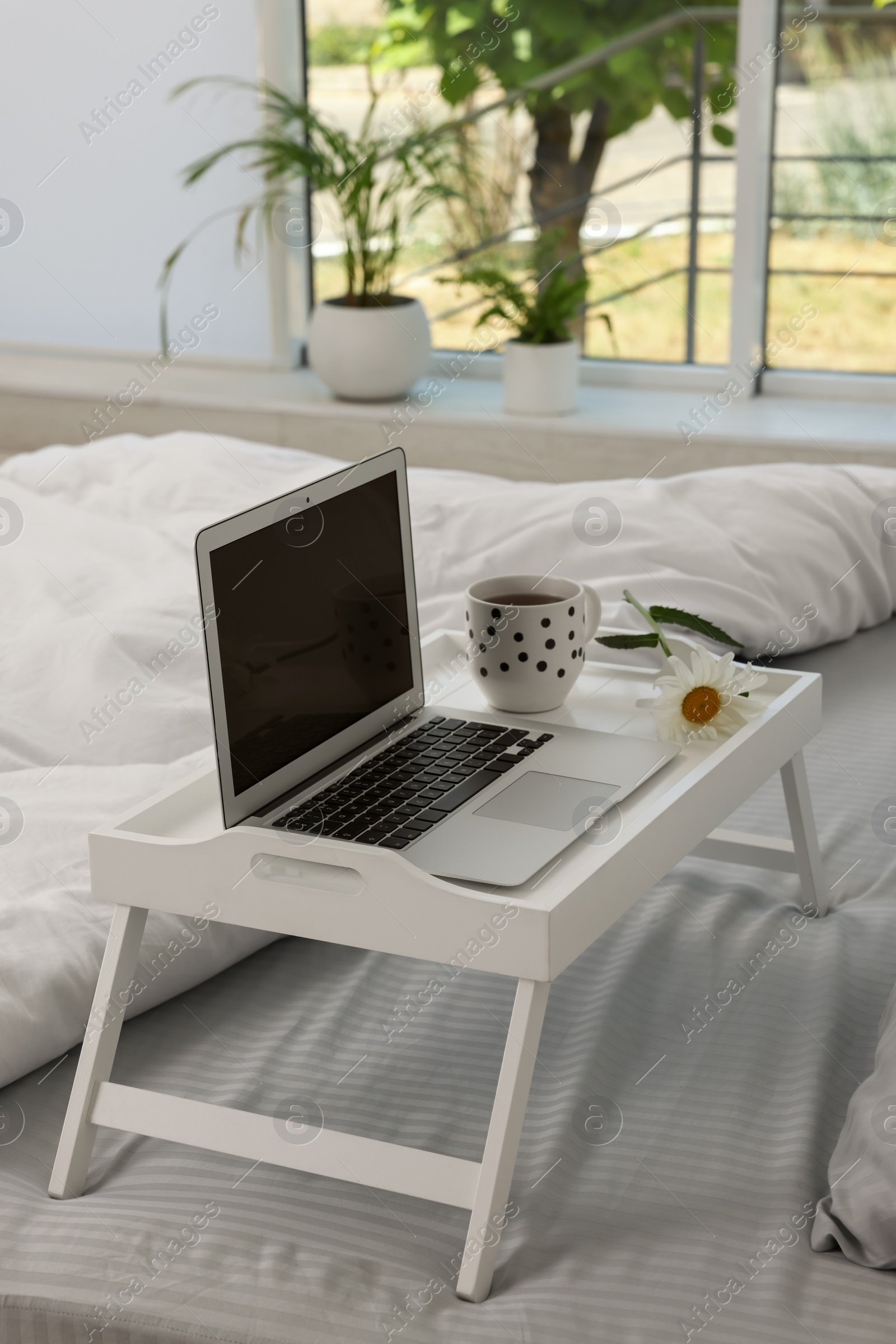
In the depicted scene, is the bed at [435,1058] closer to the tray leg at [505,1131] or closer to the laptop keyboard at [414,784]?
the tray leg at [505,1131]

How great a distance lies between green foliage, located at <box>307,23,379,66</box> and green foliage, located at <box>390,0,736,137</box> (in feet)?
0.29

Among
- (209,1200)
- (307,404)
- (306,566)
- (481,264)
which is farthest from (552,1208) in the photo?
(481,264)

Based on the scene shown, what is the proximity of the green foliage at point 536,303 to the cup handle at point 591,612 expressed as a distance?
190cm

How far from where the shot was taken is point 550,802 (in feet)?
3.23

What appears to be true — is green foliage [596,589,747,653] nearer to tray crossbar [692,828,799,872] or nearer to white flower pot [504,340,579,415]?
tray crossbar [692,828,799,872]

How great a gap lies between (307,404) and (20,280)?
3.36 feet

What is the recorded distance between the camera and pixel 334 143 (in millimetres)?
3008

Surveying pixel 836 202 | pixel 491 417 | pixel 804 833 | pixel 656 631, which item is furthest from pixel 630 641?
pixel 836 202

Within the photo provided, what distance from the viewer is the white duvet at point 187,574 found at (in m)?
1.28

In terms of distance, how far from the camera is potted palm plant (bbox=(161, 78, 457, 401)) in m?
3.02

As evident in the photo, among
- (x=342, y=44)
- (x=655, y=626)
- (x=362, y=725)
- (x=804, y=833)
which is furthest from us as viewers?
(x=342, y=44)

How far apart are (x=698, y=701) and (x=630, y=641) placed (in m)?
0.15

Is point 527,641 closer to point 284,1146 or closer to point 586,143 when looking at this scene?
point 284,1146

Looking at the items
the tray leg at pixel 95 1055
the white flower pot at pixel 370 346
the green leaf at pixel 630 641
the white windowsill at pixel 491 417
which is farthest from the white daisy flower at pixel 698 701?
the white flower pot at pixel 370 346
